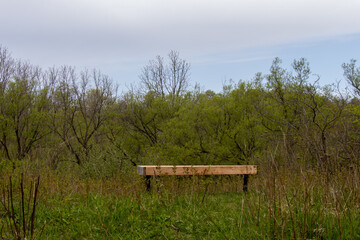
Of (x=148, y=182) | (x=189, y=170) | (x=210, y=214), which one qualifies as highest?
(x=189, y=170)

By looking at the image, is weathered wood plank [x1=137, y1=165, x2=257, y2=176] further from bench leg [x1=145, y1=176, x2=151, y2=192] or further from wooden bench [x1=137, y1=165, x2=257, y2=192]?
bench leg [x1=145, y1=176, x2=151, y2=192]

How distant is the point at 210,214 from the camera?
4.01 metres

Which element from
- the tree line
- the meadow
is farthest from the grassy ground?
the tree line

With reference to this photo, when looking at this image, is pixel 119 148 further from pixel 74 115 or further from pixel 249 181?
pixel 249 181

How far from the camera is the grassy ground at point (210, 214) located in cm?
285

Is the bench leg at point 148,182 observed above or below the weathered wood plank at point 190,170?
below

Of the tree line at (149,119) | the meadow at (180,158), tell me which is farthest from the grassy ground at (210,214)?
the tree line at (149,119)

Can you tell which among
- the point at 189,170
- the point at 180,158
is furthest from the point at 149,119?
the point at 189,170

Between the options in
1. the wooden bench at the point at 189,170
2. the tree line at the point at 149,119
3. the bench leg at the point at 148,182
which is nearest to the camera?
the wooden bench at the point at 189,170

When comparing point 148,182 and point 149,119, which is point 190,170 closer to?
point 148,182

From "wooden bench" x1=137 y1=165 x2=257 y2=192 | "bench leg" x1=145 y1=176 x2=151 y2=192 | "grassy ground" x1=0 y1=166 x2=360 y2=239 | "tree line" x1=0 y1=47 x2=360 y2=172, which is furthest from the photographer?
"tree line" x1=0 y1=47 x2=360 y2=172

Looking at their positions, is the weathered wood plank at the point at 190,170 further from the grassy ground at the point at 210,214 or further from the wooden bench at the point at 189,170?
the grassy ground at the point at 210,214

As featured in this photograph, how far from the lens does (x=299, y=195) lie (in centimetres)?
324

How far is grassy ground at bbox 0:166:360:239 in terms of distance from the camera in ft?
9.36
